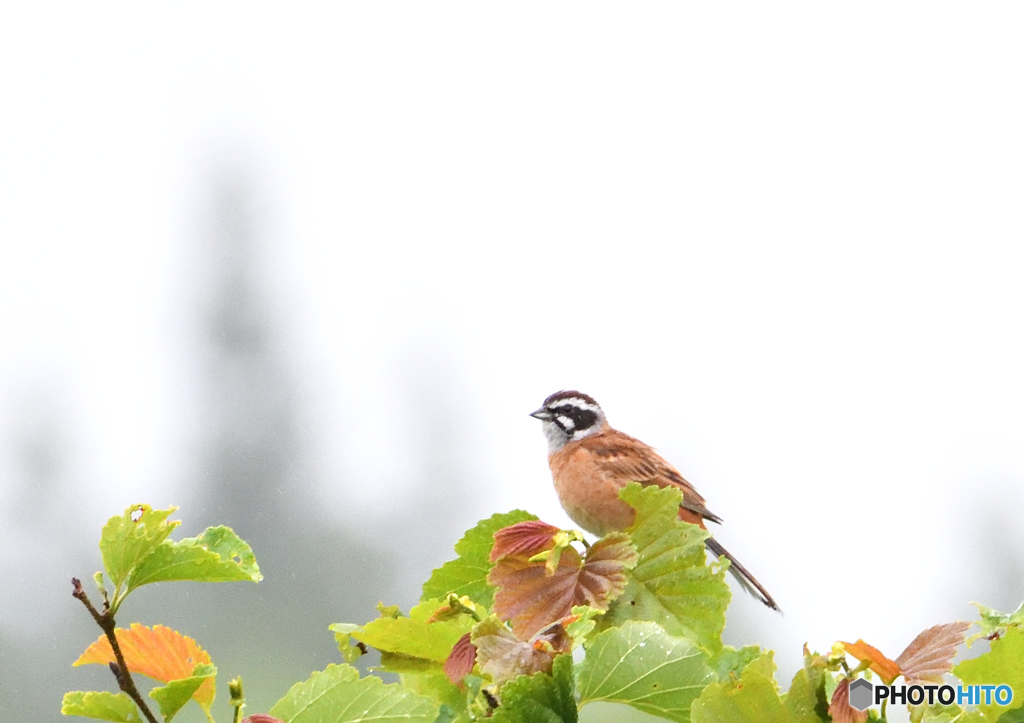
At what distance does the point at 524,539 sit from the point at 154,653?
0.35m

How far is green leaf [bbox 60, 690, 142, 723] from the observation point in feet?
3.33

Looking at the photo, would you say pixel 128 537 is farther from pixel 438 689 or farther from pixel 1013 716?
pixel 1013 716

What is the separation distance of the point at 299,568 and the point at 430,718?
3152 cm

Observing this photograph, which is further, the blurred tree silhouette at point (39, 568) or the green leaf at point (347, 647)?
the blurred tree silhouette at point (39, 568)

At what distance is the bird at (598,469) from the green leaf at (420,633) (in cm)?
147

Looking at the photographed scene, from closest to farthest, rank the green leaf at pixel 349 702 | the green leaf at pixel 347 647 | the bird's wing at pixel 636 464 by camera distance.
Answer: the green leaf at pixel 349 702, the green leaf at pixel 347 647, the bird's wing at pixel 636 464

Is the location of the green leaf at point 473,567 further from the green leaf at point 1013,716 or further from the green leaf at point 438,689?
the green leaf at point 1013,716

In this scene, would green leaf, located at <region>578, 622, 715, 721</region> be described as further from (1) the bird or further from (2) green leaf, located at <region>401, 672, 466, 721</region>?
(1) the bird

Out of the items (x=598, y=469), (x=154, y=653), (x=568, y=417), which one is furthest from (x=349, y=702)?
(x=568, y=417)

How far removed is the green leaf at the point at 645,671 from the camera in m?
1.00

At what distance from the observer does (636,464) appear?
3160 millimetres

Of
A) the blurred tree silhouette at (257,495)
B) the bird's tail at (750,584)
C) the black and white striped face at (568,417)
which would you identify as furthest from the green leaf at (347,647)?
the blurred tree silhouette at (257,495)

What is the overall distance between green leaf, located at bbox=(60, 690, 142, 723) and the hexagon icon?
566mm

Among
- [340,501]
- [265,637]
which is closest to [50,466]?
[340,501]
